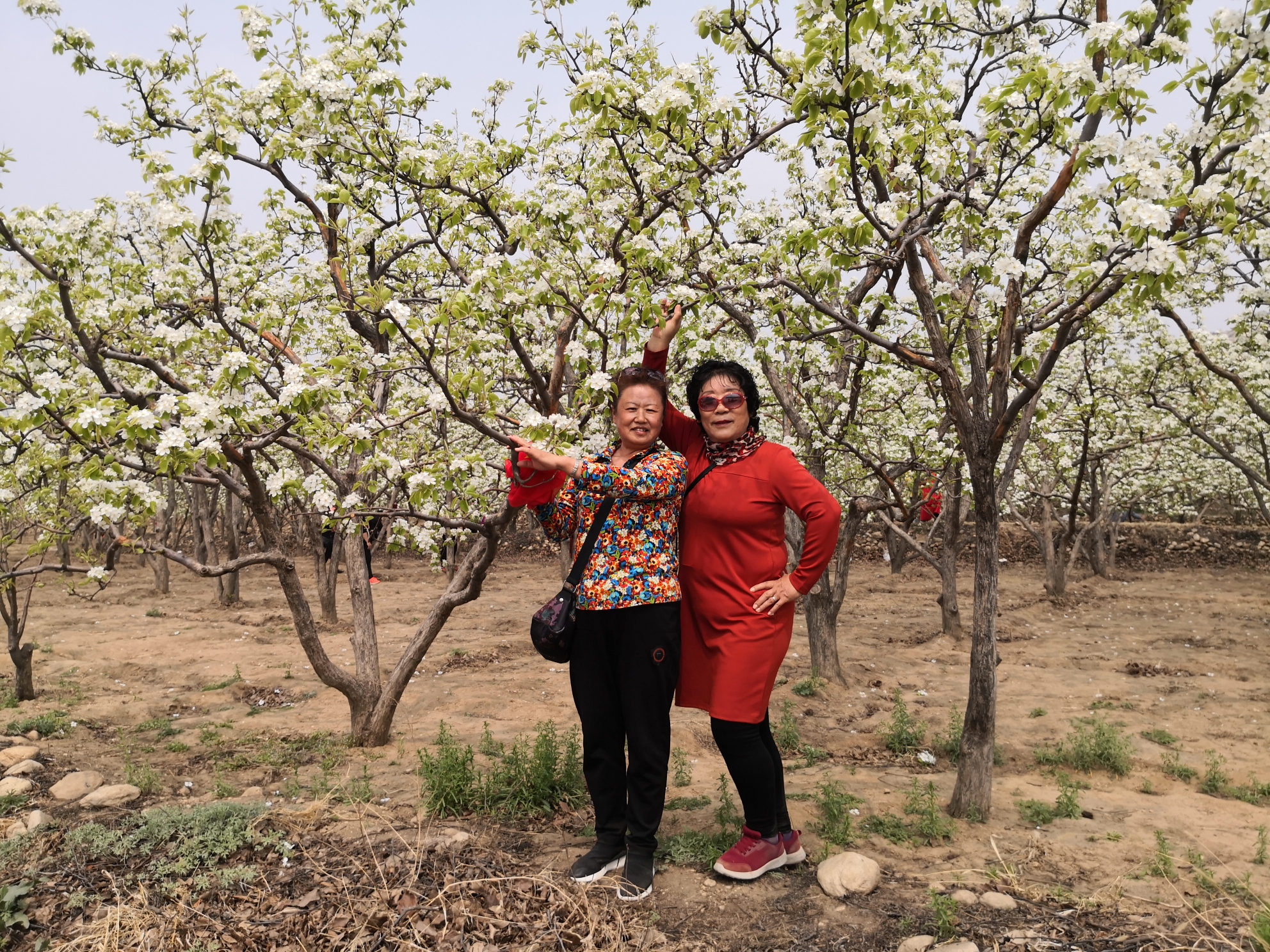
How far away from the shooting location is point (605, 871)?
12.5 feet

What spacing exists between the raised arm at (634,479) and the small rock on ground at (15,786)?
4.81m

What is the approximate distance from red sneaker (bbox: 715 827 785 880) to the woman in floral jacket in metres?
0.39

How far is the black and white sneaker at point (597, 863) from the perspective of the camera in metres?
Result: 3.76

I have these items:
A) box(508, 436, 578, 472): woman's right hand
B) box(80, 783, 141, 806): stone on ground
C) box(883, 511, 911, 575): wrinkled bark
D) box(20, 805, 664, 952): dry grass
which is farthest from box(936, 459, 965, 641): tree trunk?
box(80, 783, 141, 806): stone on ground

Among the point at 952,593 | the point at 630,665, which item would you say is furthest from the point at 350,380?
the point at 952,593

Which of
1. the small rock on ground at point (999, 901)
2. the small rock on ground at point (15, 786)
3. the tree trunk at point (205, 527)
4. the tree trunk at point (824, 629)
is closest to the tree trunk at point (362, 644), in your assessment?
the small rock on ground at point (15, 786)

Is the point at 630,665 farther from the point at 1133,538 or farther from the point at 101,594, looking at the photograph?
the point at 1133,538

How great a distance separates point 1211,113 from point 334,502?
5.43 meters

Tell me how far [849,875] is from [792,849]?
0.34 metres

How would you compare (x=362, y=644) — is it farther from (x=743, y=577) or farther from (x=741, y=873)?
(x=743, y=577)

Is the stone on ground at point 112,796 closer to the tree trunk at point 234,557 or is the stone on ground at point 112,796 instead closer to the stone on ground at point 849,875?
the stone on ground at point 849,875

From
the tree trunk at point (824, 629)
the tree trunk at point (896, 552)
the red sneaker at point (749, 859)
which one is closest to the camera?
the red sneaker at point (749, 859)

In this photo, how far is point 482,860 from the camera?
3.95 metres

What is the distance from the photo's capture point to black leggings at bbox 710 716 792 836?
3668 millimetres
